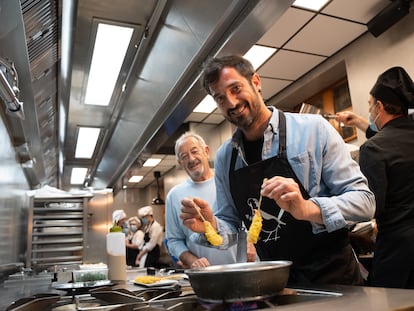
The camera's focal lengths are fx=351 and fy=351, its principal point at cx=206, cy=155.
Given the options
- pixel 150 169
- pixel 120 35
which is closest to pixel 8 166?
pixel 120 35

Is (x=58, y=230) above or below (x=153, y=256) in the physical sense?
above

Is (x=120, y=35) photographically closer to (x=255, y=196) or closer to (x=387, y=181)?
(x=255, y=196)

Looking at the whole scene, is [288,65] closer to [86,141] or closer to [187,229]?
[187,229]

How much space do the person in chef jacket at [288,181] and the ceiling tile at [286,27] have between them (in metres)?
2.06

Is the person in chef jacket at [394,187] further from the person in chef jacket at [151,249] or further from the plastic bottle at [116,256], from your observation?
the person in chef jacket at [151,249]

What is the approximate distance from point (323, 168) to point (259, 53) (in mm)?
2749

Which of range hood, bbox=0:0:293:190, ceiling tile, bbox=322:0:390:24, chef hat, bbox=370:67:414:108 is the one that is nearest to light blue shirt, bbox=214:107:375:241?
range hood, bbox=0:0:293:190

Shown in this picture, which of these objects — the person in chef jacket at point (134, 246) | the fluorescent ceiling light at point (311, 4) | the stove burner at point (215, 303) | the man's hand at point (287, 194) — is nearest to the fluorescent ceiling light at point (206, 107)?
the fluorescent ceiling light at point (311, 4)

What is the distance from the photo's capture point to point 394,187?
172 centimetres

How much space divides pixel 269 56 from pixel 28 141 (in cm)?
253

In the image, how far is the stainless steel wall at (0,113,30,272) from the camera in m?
2.55

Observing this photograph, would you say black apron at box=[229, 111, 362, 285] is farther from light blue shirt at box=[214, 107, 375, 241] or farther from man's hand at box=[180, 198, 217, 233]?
man's hand at box=[180, 198, 217, 233]

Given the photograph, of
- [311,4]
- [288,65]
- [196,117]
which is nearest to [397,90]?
[311,4]

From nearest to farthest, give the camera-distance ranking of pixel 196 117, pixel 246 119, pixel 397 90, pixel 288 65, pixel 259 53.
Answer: pixel 246 119 → pixel 397 90 → pixel 259 53 → pixel 288 65 → pixel 196 117
